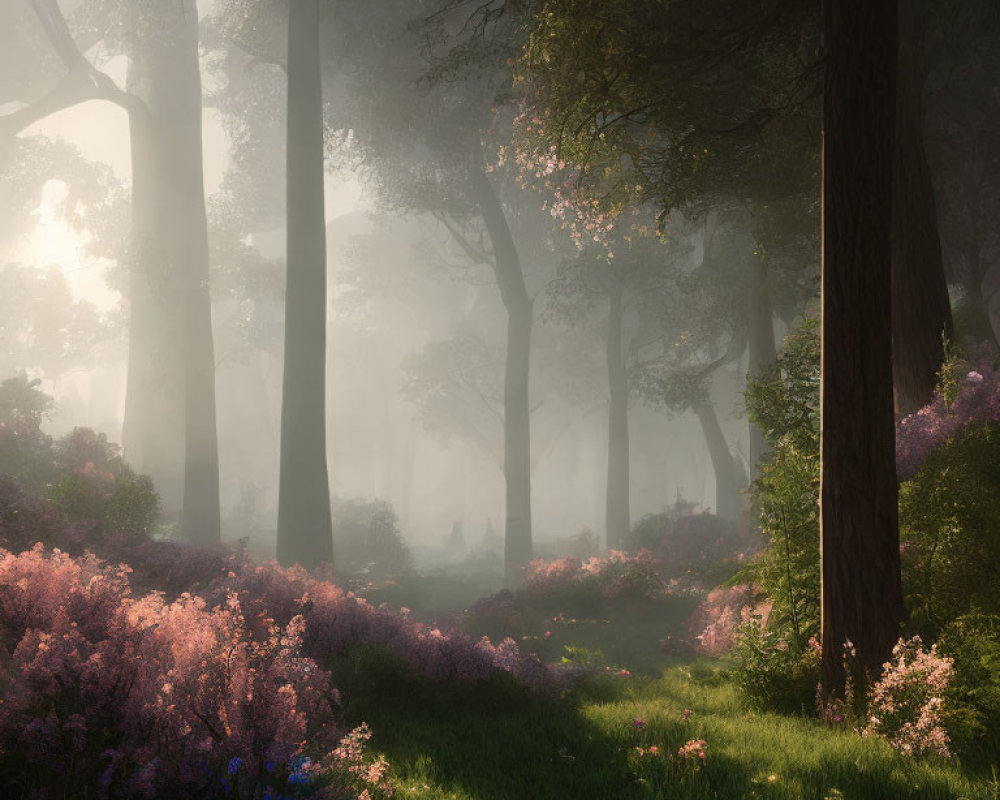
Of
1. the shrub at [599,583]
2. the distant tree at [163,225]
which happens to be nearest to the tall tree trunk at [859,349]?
the shrub at [599,583]

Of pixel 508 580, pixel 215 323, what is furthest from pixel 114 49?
pixel 508 580

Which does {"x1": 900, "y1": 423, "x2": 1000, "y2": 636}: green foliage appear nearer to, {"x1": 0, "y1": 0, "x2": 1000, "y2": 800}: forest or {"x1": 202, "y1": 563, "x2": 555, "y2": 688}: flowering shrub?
{"x1": 0, "y1": 0, "x2": 1000, "y2": 800}: forest

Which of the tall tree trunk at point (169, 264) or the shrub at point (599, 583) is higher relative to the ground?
the tall tree trunk at point (169, 264)

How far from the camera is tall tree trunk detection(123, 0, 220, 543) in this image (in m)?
24.1

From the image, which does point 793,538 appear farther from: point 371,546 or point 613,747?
point 371,546

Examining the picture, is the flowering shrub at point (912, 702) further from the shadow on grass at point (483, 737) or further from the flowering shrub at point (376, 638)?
the flowering shrub at point (376, 638)

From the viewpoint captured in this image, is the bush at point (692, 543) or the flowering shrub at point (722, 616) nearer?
the flowering shrub at point (722, 616)

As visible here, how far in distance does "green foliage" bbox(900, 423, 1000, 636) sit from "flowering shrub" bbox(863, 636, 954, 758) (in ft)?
3.71

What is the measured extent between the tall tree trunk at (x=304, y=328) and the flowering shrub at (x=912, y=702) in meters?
14.5

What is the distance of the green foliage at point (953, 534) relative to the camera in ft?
20.0

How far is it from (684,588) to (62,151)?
3492cm

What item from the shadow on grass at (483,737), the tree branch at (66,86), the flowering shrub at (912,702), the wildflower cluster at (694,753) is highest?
the tree branch at (66,86)

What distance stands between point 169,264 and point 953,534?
969 inches

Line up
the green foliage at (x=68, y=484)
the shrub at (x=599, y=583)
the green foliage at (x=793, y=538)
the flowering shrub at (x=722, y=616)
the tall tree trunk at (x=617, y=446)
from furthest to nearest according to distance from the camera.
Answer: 1. the tall tree trunk at (x=617, y=446)
2. the shrub at (x=599, y=583)
3. the green foliage at (x=68, y=484)
4. the flowering shrub at (x=722, y=616)
5. the green foliage at (x=793, y=538)
